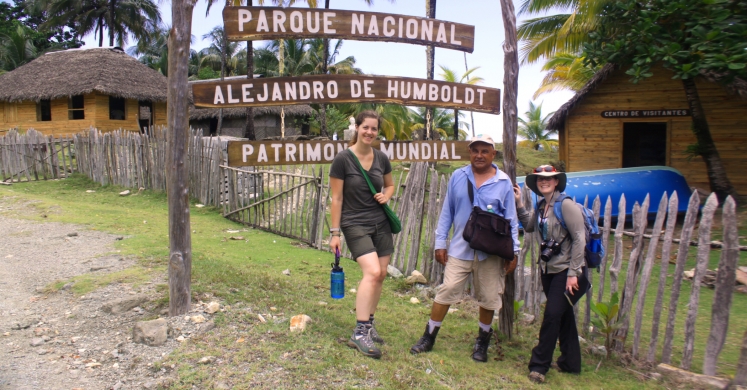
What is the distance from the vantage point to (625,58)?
1137 cm

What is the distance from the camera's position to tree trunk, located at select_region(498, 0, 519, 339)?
4469 mm

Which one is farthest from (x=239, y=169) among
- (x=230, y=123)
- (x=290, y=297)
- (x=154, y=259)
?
(x=230, y=123)

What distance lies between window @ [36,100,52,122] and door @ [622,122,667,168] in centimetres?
2348

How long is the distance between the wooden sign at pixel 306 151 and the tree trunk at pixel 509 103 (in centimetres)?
110

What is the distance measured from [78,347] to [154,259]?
2396 millimetres

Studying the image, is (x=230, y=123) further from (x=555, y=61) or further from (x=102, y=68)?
(x=555, y=61)

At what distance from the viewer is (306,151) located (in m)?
5.01

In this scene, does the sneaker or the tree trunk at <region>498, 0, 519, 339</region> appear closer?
the sneaker

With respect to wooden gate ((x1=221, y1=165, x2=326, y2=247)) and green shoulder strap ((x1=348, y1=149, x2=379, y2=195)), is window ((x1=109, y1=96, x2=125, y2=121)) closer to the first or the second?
wooden gate ((x1=221, y1=165, x2=326, y2=247))

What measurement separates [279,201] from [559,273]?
632 cm

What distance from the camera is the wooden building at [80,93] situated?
22453mm

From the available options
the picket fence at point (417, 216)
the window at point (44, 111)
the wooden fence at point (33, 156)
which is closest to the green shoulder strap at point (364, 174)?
the picket fence at point (417, 216)

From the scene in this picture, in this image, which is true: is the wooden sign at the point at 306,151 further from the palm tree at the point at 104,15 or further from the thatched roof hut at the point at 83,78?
the palm tree at the point at 104,15

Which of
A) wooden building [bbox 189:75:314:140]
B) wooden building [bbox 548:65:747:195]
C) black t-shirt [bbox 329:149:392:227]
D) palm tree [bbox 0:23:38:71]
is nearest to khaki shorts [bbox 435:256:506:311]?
black t-shirt [bbox 329:149:392:227]
